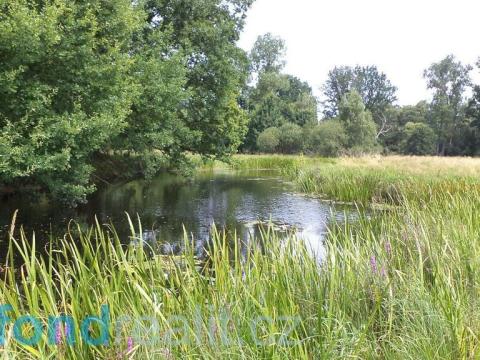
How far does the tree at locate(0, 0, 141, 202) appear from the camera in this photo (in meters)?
7.56

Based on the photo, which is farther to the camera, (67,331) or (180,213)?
(180,213)

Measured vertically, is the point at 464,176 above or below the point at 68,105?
below

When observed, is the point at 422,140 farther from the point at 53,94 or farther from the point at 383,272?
the point at 383,272

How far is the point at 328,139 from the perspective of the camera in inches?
1524

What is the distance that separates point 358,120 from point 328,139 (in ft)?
13.9

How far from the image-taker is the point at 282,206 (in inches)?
526

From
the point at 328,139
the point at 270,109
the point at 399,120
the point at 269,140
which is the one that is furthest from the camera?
the point at 399,120

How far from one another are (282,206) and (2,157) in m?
8.67

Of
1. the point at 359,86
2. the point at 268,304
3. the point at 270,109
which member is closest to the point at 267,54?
the point at 270,109

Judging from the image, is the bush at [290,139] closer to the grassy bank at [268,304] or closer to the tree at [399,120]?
the tree at [399,120]

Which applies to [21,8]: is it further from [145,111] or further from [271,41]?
[271,41]

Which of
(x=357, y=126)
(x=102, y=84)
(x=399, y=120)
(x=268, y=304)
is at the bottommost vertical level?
(x=268, y=304)

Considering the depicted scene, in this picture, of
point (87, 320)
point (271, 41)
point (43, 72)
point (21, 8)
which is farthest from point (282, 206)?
point (271, 41)

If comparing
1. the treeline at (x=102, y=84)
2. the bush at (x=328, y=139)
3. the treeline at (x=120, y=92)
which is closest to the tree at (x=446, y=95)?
the treeline at (x=120, y=92)
